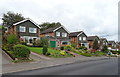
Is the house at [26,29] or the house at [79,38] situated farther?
the house at [79,38]

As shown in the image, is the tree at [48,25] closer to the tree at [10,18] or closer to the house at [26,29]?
the tree at [10,18]

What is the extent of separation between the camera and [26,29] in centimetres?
2873

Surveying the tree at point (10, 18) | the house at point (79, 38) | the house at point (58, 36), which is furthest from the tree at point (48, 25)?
the house at point (58, 36)

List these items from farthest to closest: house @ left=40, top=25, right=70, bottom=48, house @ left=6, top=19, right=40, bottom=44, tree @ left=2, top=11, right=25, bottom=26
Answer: tree @ left=2, top=11, right=25, bottom=26
house @ left=40, top=25, right=70, bottom=48
house @ left=6, top=19, right=40, bottom=44

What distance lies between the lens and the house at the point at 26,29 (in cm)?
2753

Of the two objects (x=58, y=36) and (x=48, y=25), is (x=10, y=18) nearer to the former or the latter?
(x=48, y=25)

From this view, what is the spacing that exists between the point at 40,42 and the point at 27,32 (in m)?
5.03

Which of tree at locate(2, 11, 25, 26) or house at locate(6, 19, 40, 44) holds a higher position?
tree at locate(2, 11, 25, 26)

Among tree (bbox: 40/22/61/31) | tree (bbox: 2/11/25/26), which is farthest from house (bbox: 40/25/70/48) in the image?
tree (bbox: 40/22/61/31)

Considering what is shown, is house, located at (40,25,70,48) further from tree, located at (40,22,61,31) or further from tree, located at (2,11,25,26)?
tree, located at (40,22,61,31)

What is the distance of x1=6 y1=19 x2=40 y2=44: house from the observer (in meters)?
27.5

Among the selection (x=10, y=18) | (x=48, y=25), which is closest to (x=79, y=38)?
(x=48, y=25)

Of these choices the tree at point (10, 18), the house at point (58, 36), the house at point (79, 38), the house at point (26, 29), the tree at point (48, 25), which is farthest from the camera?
the tree at point (48, 25)

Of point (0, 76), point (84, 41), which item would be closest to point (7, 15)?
point (84, 41)
